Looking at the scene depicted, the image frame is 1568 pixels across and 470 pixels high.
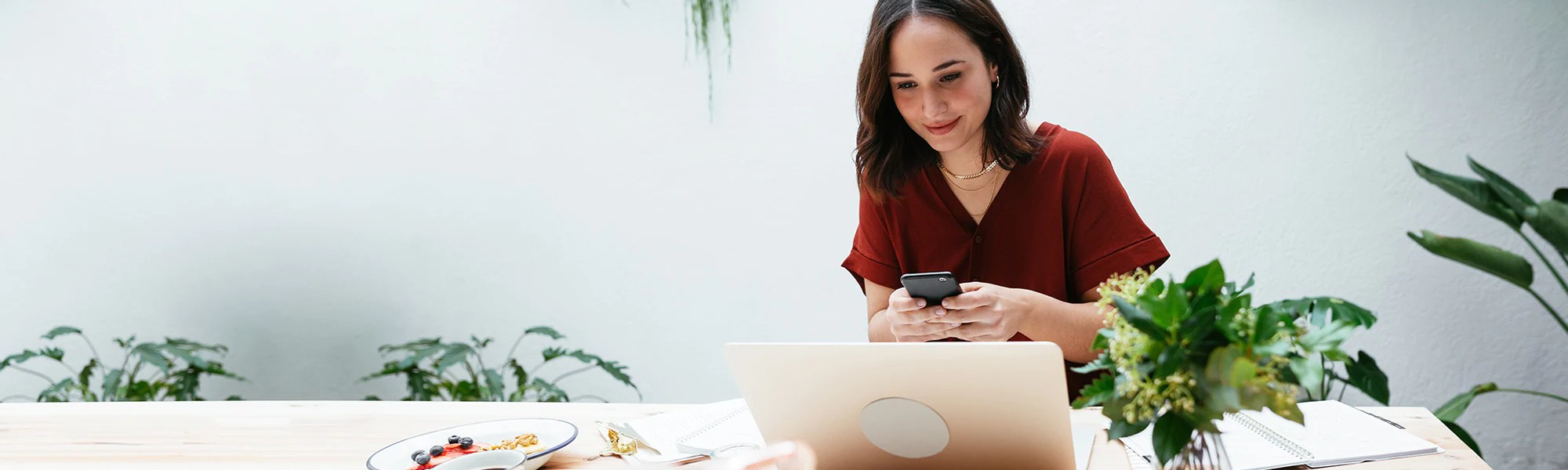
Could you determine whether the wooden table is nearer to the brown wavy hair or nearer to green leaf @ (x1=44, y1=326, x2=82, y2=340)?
the brown wavy hair

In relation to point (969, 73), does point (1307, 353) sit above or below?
below

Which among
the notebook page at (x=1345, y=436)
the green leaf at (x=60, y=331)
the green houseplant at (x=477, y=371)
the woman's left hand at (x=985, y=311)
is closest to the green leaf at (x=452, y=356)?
the green houseplant at (x=477, y=371)

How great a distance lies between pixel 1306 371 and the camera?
73cm

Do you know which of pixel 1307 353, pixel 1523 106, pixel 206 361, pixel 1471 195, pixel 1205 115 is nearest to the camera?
pixel 1307 353

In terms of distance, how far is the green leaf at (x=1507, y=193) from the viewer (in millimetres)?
1592

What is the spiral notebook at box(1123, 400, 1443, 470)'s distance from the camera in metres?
1.12

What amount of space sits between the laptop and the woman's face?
77 centimetres

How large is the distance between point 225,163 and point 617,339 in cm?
133

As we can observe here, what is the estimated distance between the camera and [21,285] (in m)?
2.99

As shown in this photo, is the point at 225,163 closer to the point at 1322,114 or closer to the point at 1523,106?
the point at 1322,114

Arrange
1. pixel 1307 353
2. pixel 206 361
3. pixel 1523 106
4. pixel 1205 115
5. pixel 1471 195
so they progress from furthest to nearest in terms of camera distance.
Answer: pixel 206 361
pixel 1205 115
pixel 1523 106
pixel 1471 195
pixel 1307 353

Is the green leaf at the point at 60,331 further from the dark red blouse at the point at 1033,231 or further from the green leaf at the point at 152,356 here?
the dark red blouse at the point at 1033,231

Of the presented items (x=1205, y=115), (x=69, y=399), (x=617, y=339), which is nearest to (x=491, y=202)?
(x=617, y=339)

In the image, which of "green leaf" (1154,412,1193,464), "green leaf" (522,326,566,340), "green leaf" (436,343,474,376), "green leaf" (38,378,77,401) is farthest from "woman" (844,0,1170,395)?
"green leaf" (38,378,77,401)
